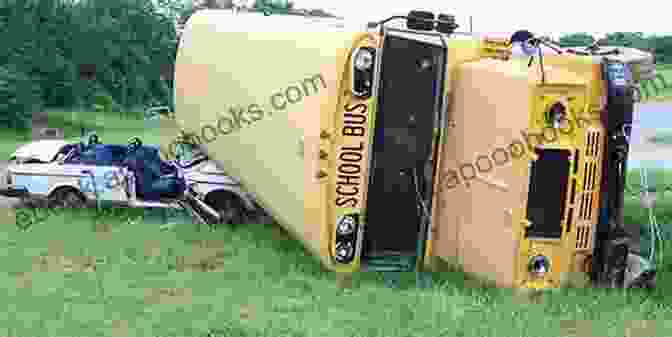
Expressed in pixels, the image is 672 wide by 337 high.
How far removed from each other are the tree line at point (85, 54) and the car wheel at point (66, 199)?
12112 mm

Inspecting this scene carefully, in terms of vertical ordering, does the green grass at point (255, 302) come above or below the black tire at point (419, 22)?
below

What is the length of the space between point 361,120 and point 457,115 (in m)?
0.88

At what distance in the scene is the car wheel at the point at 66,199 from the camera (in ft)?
33.4

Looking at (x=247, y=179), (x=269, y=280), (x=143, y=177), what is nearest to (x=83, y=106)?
(x=143, y=177)

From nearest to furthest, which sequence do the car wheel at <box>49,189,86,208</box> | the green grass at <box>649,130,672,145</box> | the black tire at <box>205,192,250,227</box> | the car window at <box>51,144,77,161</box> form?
the black tire at <box>205,192,250,227</box> < the car wheel at <box>49,189,86,208</box> < the car window at <box>51,144,77,161</box> < the green grass at <box>649,130,672,145</box>

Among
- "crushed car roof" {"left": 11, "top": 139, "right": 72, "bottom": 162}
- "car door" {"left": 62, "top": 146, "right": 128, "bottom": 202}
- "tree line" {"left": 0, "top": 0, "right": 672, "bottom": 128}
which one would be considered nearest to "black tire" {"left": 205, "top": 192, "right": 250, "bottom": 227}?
"car door" {"left": 62, "top": 146, "right": 128, "bottom": 202}

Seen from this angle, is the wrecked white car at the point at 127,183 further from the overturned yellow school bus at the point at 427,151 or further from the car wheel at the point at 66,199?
the overturned yellow school bus at the point at 427,151

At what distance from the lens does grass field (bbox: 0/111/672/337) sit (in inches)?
232

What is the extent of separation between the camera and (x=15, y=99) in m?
21.9

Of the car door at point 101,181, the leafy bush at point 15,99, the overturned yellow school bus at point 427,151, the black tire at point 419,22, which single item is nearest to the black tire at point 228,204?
the car door at point 101,181

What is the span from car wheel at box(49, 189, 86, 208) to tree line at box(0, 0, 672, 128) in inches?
477

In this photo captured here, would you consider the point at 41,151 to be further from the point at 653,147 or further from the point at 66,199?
the point at 653,147

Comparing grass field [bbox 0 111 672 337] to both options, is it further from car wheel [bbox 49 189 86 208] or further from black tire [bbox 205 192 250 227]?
car wheel [bbox 49 189 86 208]

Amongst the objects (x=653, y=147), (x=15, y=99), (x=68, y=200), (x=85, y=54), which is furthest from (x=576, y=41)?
(x=85, y=54)
